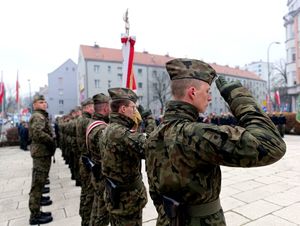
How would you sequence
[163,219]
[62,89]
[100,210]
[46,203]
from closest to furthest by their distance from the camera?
[163,219] < [100,210] < [46,203] < [62,89]

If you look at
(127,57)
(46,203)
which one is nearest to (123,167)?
(127,57)

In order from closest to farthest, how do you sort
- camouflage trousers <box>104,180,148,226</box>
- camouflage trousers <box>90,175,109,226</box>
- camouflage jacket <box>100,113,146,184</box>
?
camouflage jacket <box>100,113,146,184</box>
camouflage trousers <box>104,180,148,226</box>
camouflage trousers <box>90,175,109,226</box>

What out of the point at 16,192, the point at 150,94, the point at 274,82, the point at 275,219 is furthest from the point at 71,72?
the point at 275,219

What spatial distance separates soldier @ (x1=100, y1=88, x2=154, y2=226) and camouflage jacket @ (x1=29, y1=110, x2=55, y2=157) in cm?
247

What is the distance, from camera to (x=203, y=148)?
136 centimetres

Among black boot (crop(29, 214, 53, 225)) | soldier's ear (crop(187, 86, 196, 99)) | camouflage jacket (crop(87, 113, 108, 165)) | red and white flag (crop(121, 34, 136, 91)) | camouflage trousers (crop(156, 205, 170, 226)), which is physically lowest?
black boot (crop(29, 214, 53, 225))

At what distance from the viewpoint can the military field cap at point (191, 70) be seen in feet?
5.09

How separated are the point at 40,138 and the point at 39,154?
0.29 metres

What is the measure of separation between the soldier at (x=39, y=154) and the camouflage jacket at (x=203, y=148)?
3302 millimetres

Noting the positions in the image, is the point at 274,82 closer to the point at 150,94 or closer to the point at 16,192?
the point at 150,94

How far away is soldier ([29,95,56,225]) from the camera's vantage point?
4.22 metres

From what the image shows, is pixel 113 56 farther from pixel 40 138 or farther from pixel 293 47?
pixel 40 138

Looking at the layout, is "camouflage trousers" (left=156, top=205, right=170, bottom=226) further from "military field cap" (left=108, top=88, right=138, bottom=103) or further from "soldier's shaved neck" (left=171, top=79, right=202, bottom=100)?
"military field cap" (left=108, top=88, right=138, bottom=103)

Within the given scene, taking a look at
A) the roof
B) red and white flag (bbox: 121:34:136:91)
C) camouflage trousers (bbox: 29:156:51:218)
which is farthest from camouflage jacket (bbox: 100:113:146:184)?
the roof
